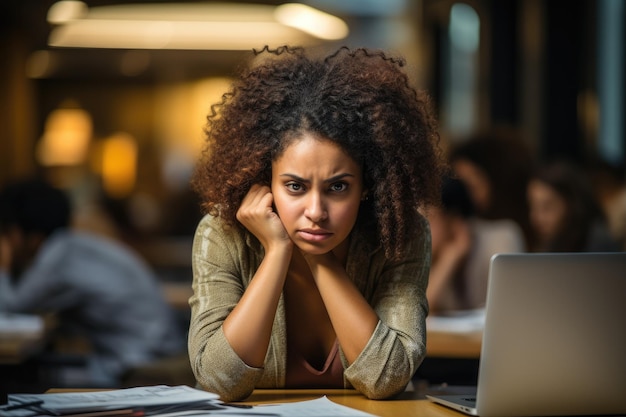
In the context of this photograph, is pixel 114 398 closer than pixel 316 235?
Yes

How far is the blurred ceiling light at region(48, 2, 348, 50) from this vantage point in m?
11.0

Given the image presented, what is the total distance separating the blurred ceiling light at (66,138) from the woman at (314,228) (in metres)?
10.4

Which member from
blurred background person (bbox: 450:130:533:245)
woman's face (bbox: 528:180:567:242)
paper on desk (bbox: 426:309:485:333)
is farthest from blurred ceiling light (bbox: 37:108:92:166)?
paper on desk (bbox: 426:309:485:333)

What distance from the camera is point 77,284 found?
4.46 m

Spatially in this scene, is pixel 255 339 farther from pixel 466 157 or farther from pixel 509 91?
pixel 509 91

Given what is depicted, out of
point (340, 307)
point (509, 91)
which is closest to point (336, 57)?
point (340, 307)

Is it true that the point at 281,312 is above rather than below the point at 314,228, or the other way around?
below

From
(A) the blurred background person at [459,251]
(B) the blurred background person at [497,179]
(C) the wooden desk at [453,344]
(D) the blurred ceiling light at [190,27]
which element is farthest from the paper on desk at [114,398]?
(D) the blurred ceiling light at [190,27]

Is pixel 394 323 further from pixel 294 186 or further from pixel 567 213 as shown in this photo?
pixel 567 213

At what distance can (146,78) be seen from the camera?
40.7 ft

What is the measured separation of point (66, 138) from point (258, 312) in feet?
35.2

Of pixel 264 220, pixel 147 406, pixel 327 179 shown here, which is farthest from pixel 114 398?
pixel 327 179

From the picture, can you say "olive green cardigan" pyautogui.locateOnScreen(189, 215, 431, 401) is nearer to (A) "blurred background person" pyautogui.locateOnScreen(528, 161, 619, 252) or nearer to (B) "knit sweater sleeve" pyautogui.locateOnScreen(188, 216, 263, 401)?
(B) "knit sweater sleeve" pyautogui.locateOnScreen(188, 216, 263, 401)

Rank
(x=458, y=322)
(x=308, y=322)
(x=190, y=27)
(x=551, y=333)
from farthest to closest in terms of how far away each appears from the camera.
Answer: (x=190, y=27) < (x=458, y=322) < (x=308, y=322) < (x=551, y=333)
